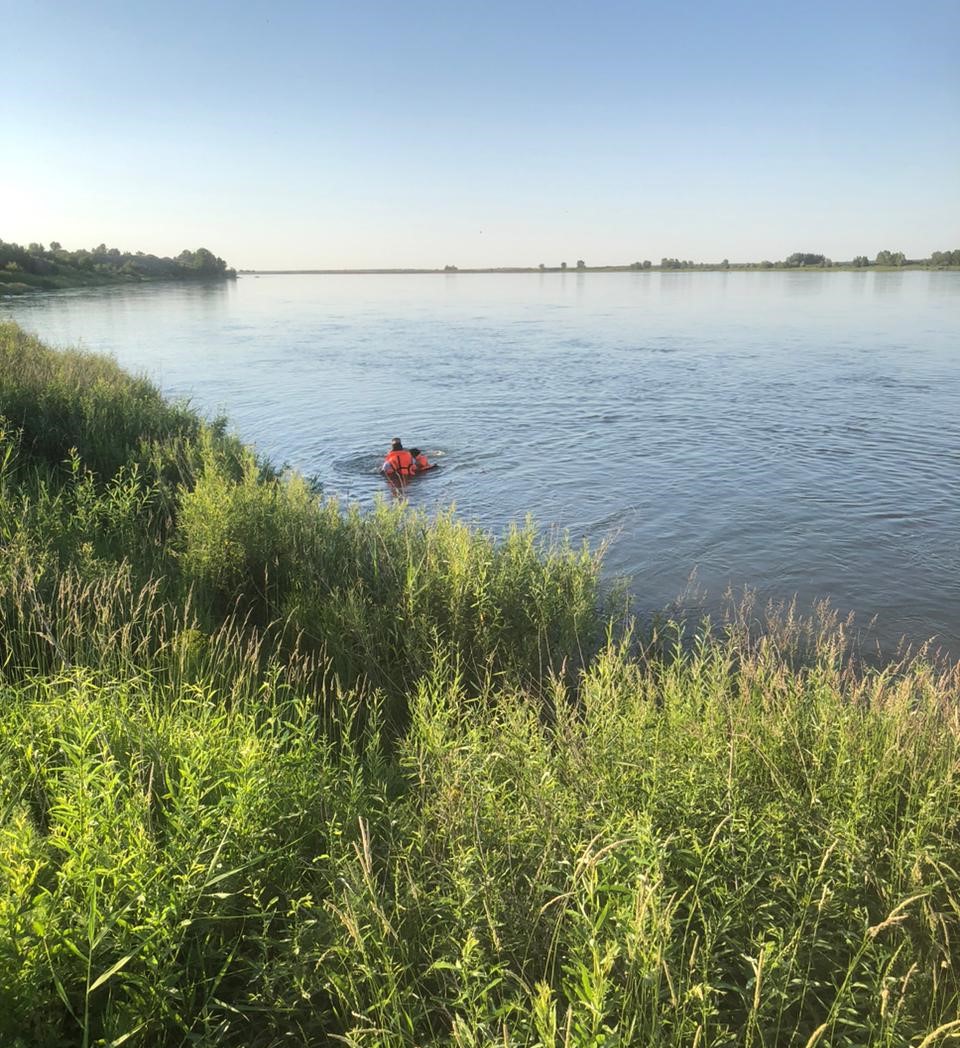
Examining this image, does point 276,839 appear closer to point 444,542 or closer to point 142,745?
point 142,745

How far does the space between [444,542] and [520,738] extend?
13.5ft

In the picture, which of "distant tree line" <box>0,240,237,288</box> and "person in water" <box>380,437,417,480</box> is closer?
"person in water" <box>380,437,417,480</box>

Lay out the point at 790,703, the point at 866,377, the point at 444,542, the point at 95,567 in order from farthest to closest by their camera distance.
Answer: the point at 866,377
the point at 444,542
the point at 95,567
the point at 790,703

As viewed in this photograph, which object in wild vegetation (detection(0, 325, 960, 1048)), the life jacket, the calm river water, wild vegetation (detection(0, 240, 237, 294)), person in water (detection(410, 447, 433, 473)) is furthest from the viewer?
wild vegetation (detection(0, 240, 237, 294))

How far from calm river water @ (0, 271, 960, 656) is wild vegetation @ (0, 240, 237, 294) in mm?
36278

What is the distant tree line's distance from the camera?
82562 mm

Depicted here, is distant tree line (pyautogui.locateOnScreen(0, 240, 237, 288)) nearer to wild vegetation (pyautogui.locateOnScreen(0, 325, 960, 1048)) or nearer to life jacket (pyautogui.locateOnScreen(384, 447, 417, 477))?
life jacket (pyautogui.locateOnScreen(384, 447, 417, 477))

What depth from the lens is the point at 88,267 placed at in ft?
343

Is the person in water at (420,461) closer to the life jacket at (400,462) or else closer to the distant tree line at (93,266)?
the life jacket at (400,462)

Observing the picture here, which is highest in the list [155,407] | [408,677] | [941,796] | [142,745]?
[155,407]

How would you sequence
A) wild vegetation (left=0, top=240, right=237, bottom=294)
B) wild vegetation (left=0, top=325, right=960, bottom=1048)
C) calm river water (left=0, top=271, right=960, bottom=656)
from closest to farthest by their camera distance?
1. wild vegetation (left=0, top=325, right=960, bottom=1048)
2. calm river water (left=0, top=271, right=960, bottom=656)
3. wild vegetation (left=0, top=240, right=237, bottom=294)

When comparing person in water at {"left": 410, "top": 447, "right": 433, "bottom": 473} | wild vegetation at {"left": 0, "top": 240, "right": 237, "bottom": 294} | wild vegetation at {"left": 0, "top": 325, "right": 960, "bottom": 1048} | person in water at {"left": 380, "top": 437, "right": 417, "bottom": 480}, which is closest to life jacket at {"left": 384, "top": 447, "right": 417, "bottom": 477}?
person in water at {"left": 380, "top": 437, "right": 417, "bottom": 480}

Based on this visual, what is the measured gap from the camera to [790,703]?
469 cm

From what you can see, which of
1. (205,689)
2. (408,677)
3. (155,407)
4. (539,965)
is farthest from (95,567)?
(155,407)
